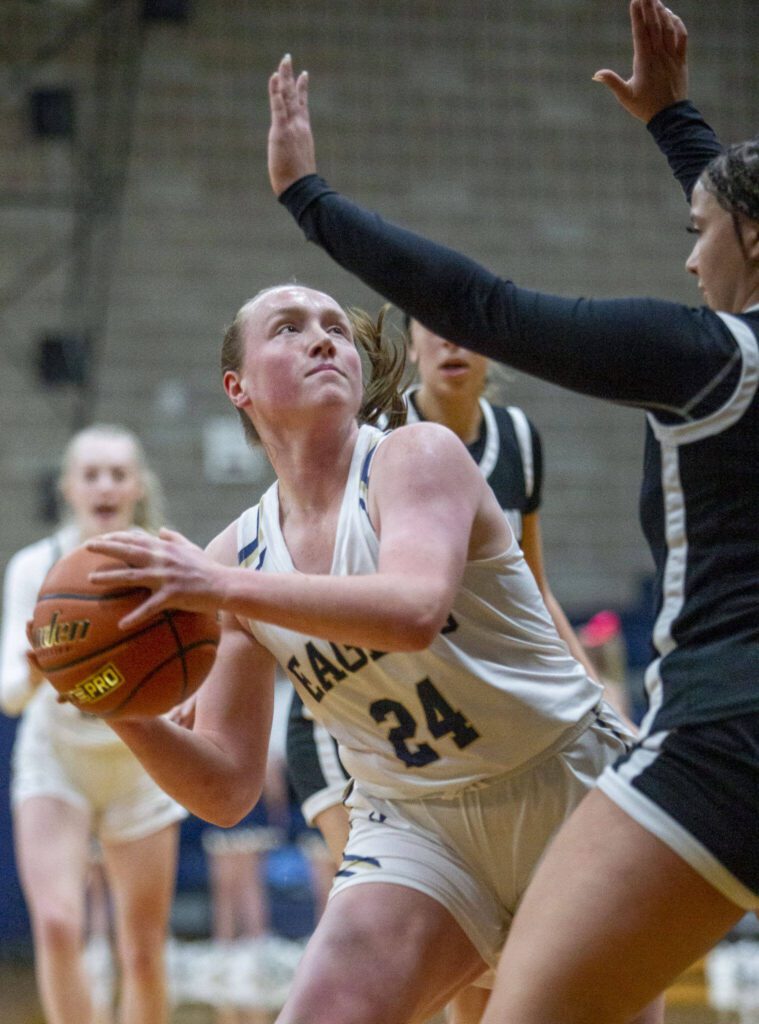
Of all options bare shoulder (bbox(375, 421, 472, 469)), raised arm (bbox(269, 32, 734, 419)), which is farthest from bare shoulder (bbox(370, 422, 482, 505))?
raised arm (bbox(269, 32, 734, 419))

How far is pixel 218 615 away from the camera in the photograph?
2.84m

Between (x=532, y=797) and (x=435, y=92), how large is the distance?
9.36 m

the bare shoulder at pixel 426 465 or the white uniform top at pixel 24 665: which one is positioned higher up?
the bare shoulder at pixel 426 465

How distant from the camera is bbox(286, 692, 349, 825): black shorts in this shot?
362cm

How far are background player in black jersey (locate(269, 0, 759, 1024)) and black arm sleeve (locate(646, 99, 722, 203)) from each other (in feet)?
1.83

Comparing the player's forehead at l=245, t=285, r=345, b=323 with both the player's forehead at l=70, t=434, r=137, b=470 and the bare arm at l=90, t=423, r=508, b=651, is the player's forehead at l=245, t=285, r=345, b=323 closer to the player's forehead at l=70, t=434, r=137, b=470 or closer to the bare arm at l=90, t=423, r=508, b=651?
the bare arm at l=90, t=423, r=508, b=651

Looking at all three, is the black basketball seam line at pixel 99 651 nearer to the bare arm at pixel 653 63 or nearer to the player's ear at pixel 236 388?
the player's ear at pixel 236 388

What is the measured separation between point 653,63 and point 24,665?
314 centimetres

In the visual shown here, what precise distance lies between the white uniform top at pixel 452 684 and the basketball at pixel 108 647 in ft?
0.80

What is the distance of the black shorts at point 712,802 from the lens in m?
2.02

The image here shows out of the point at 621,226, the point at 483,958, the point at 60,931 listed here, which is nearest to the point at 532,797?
the point at 483,958

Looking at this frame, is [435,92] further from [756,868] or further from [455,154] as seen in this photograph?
[756,868]

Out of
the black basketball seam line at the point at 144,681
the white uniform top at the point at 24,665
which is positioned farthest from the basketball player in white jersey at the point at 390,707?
the white uniform top at the point at 24,665

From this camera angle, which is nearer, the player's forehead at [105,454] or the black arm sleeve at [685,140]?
the black arm sleeve at [685,140]
